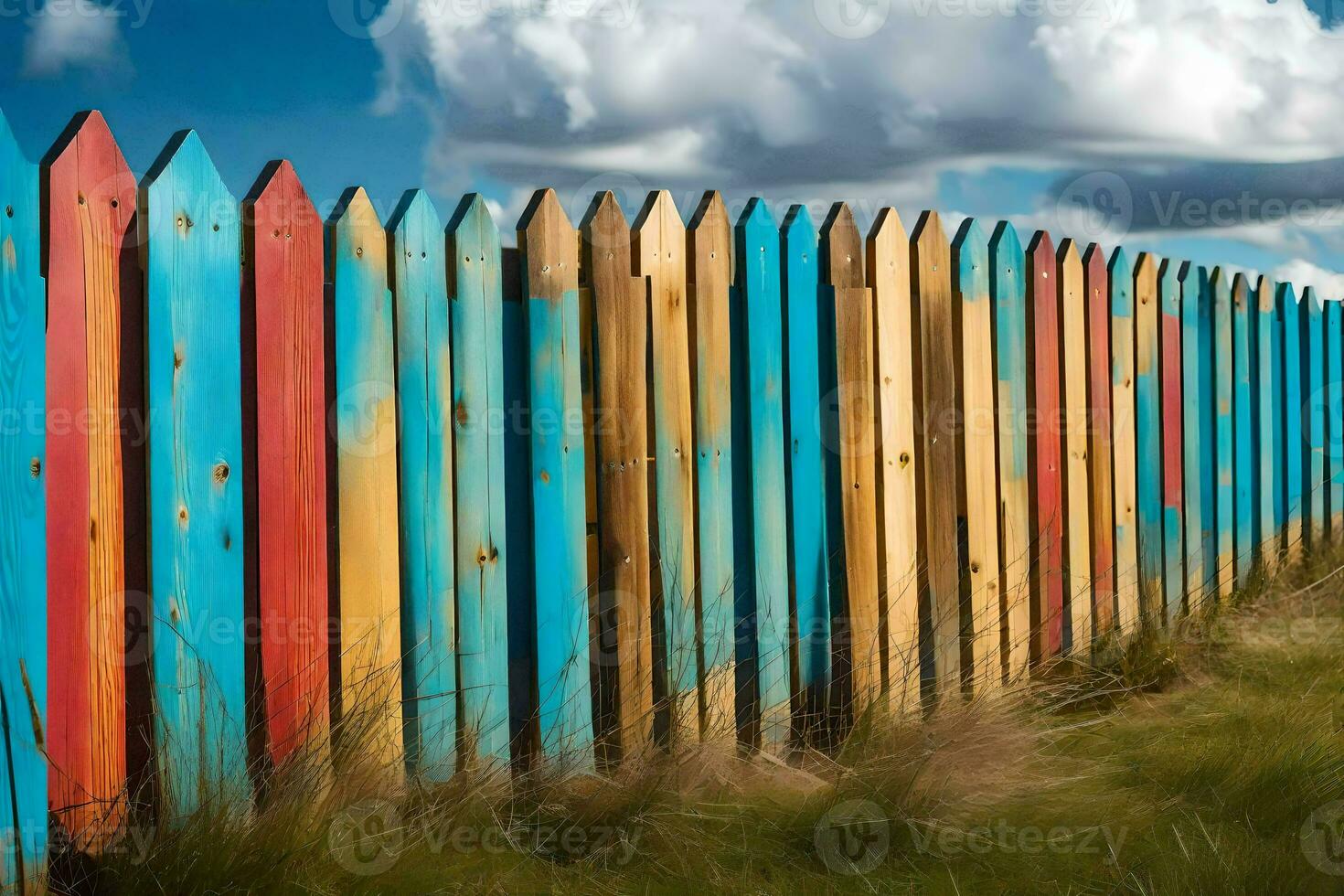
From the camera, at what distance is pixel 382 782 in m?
2.96

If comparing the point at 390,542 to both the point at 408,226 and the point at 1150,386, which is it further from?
the point at 1150,386

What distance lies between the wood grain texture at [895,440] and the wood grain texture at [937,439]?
0.06m

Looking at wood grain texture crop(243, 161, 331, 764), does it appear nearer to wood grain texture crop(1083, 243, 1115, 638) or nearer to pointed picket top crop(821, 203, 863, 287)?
pointed picket top crop(821, 203, 863, 287)

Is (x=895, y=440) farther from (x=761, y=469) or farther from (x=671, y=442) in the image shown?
(x=671, y=442)

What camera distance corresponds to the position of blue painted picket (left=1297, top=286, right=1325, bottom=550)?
24.7 ft

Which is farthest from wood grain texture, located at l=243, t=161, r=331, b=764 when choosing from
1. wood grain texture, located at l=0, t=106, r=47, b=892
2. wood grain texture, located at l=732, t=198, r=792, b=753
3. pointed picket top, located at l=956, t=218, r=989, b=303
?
pointed picket top, located at l=956, t=218, r=989, b=303

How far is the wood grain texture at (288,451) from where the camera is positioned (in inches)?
112

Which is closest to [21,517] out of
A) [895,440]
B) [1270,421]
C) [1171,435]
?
[895,440]

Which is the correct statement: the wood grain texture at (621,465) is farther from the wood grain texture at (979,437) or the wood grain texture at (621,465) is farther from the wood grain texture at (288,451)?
the wood grain texture at (979,437)

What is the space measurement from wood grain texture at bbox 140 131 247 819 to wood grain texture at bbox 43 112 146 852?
2.3 inches

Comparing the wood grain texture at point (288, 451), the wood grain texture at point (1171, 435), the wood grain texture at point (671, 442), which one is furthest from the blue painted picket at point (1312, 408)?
the wood grain texture at point (288, 451)

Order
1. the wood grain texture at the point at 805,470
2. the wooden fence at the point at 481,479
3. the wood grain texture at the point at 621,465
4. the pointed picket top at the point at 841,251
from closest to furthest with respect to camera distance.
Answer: the wooden fence at the point at 481,479
the wood grain texture at the point at 621,465
the wood grain texture at the point at 805,470
the pointed picket top at the point at 841,251

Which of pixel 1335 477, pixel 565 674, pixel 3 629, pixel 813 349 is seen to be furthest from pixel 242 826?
pixel 1335 477

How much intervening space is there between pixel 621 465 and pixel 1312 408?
236 inches
